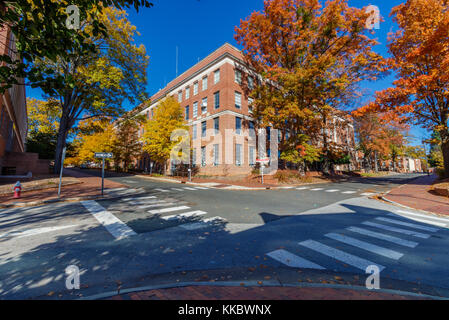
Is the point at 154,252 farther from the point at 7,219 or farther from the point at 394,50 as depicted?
Answer: the point at 394,50

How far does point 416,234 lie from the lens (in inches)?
210

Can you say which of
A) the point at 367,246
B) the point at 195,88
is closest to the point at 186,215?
the point at 367,246

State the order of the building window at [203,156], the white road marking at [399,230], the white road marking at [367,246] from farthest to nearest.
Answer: the building window at [203,156], the white road marking at [399,230], the white road marking at [367,246]

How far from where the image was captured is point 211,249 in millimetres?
4172

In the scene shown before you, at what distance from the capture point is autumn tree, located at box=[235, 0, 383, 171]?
1834 centimetres

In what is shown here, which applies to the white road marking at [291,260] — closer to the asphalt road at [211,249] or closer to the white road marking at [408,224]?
the asphalt road at [211,249]

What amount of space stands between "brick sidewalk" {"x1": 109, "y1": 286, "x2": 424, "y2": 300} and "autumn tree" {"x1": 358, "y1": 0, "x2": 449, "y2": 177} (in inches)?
699

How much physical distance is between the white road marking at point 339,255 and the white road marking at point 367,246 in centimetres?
66

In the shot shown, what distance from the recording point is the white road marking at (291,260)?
3480mm

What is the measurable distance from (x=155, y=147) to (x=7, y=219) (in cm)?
2015

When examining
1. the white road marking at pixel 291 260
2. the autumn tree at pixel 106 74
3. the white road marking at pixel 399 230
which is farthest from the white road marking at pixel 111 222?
the autumn tree at pixel 106 74

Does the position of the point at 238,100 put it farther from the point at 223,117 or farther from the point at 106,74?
the point at 106,74

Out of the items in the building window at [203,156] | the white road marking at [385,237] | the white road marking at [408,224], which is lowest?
the white road marking at [408,224]

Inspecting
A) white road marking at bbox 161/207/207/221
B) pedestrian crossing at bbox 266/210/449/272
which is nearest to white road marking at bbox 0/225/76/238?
white road marking at bbox 161/207/207/221
